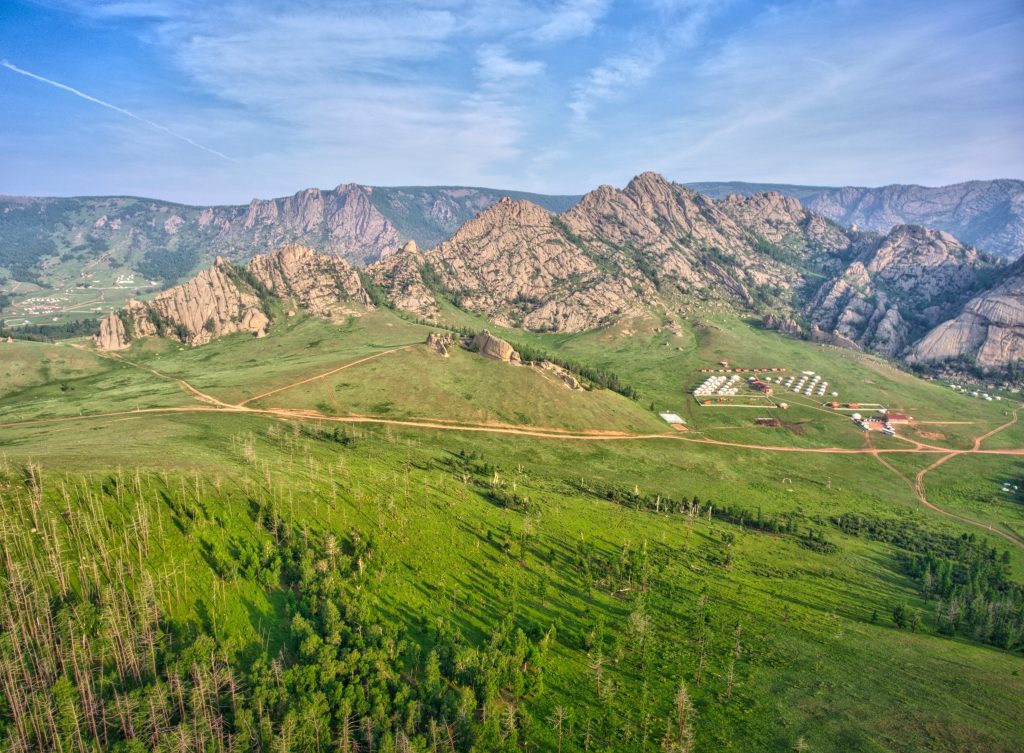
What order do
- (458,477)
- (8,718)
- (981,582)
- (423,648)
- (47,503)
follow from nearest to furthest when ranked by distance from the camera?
(8,718) < (423,648) < (47,503) < (981,582) < (458,477)

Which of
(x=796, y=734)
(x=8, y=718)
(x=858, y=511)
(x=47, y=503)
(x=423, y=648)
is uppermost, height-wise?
(x=47, y=503)

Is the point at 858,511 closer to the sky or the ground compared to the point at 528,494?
closer to the ground

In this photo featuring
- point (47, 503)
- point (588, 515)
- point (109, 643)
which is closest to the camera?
point (109, 643)

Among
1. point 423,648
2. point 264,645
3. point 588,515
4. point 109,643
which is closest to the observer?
point 109,643

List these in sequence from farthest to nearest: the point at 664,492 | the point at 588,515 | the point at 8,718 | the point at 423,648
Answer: the point at 664,492 → the point at 588,515 → the point at 423,648 → the point at 8,718

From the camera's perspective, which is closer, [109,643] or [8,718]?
[8,718]

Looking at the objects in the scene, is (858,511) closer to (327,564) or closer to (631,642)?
(631,642)

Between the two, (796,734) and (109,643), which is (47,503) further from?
(796,734)

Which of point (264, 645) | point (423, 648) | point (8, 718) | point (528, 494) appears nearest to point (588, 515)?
point (528, 494)

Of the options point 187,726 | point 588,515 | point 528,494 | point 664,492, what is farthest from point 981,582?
point 187,726
